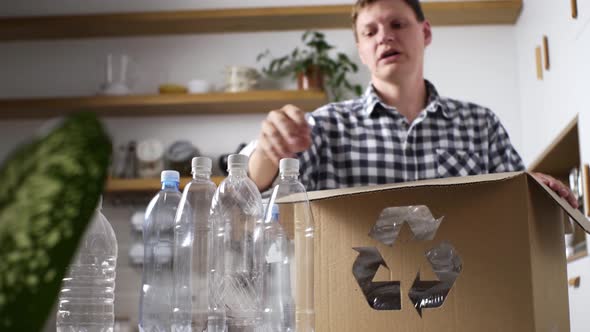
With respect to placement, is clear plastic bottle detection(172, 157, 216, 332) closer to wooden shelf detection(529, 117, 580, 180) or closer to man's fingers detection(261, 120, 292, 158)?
man's fingers detection(261, 120, 292, 158)

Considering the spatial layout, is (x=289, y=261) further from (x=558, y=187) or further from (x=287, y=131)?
(x=558, y=187)

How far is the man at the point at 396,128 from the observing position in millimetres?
→ 1859

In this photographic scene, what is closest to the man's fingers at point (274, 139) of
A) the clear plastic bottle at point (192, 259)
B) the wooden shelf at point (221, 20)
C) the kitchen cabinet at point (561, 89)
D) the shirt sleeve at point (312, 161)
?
the clear plastic bottle at point (192, 259)

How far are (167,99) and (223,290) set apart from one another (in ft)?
8.79

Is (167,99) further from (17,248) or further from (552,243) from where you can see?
(17,248)

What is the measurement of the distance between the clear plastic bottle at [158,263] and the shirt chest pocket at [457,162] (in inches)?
32.2

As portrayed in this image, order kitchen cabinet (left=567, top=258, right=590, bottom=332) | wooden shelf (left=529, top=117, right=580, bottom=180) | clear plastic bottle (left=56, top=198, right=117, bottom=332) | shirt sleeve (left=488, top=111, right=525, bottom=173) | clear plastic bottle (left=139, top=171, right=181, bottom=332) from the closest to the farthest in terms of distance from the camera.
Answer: clear plastic bottle (left=139, top=171, right=181, bottom=332) → clear plastic bottle (left=56, top=198, right=117, bottom=332) → shirt sleeve (left=488, top=111, right=525, bottom=173) → kitchen cabinet (left=567, top=258, right=590, bottom=332) → wooden shelf (left=529, top=117, right=580, bottom=180)

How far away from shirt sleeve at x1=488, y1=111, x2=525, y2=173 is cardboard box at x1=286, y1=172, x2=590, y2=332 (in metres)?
0.89

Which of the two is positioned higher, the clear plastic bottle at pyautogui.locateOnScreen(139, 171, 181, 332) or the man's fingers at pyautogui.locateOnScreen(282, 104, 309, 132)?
the man's fingers at pyautogui.locateOnScreen(282, 104, 309, 132)

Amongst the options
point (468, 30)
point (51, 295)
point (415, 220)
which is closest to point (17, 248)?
point (51, 295)

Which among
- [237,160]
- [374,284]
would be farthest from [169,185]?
[374,284]

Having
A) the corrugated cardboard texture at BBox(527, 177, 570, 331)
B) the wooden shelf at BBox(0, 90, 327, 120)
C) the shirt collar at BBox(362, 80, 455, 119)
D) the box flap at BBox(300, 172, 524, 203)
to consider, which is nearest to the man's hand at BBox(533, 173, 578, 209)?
the corrugated cardboard texture at BBox(527, 177, 570, 331)

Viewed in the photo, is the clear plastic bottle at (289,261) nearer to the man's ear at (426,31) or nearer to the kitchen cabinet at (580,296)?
the man's ear at (426,31)

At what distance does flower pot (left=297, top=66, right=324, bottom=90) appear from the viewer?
3.58 metres
